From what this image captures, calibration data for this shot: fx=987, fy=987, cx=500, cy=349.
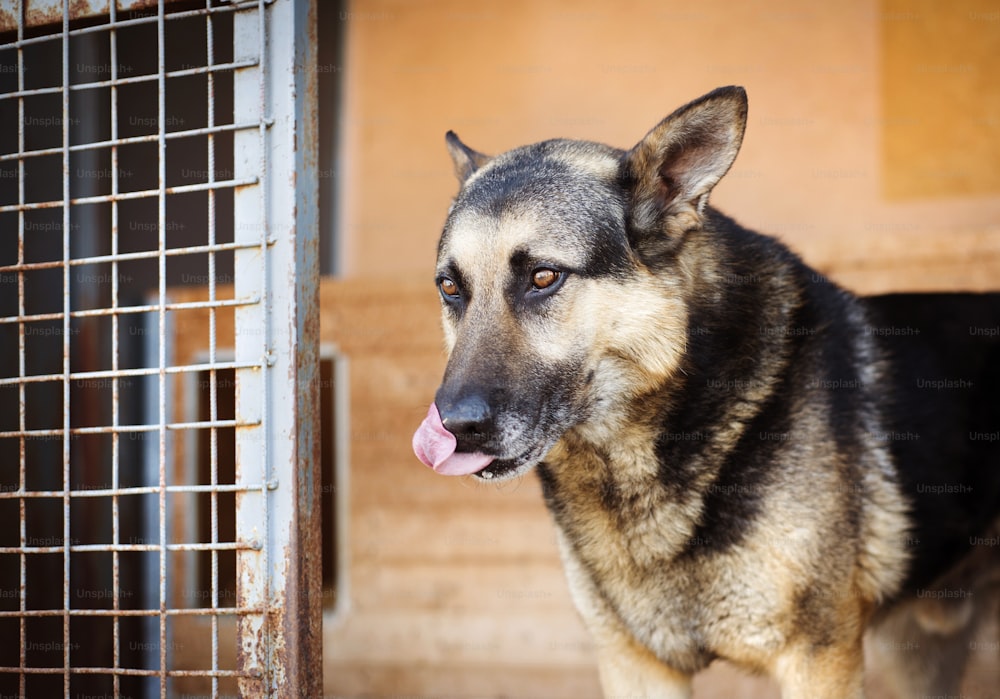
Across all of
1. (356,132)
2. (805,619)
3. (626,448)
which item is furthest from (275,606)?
(356,132)

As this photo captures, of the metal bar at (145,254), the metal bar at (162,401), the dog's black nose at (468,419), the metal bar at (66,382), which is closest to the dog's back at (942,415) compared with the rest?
the dog's black nose at (468,419)

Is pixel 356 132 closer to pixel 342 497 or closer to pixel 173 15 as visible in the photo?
pixel 342 497

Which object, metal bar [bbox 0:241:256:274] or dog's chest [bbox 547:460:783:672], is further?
metal bar [bbox 0:241:256:274]

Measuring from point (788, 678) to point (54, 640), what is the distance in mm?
3257

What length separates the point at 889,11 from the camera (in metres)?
6.24

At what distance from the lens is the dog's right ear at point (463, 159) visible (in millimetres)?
3561

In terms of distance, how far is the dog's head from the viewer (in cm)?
277

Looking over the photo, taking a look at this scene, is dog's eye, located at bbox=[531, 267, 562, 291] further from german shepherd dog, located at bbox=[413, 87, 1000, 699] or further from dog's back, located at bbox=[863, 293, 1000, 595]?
dog's back, located at bbox=[863, 293, 1000, 595]

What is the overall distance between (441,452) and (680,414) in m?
0.83

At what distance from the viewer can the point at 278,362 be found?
10.0 feet

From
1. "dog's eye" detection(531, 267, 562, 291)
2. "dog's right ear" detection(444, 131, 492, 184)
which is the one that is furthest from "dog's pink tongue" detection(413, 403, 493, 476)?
"dog's right ear" detection(444, 131, 492, 184)

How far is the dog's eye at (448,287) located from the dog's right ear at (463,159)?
554mm

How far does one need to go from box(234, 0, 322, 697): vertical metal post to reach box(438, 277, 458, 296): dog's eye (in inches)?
16.1

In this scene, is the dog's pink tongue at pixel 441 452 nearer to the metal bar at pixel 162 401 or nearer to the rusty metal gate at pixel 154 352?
the rusty metal gate at pixel 154 352
